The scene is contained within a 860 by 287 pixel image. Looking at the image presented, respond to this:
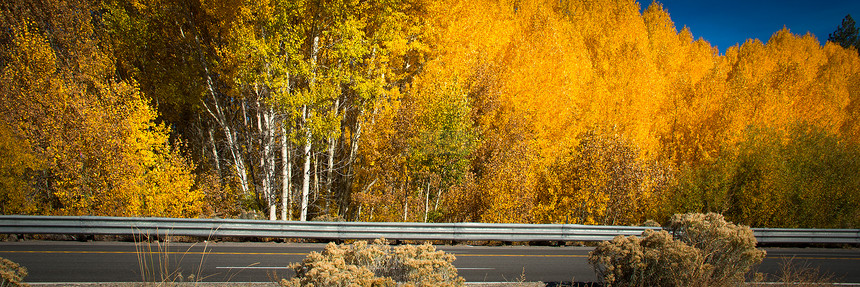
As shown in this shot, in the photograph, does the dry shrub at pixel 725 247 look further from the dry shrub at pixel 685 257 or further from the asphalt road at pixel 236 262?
the asphalt road at pixel 236 262

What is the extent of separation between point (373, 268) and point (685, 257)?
4237 mm

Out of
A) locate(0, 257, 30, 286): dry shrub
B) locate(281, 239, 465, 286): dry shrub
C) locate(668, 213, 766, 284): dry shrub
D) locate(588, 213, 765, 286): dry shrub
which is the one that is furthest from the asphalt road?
locate(281, 239, 465, 286): dry shrub

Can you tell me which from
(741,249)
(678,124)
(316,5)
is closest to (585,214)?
(741,249)

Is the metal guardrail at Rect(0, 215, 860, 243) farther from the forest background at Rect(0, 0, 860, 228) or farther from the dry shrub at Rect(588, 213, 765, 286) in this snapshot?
the dry shrub at Rect(588, 213, 765, 286)

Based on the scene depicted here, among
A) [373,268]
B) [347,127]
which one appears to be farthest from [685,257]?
[347,127]

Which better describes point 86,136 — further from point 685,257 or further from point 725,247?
point 725,247

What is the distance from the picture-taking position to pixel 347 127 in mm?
17578

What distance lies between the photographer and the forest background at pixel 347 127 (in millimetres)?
14172

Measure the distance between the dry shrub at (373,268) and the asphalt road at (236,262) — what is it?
2.27 meters

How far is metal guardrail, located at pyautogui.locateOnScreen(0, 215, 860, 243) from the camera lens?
9.51 metres

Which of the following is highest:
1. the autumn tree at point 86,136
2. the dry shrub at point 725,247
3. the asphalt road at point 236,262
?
the autumn tree at point 86,136

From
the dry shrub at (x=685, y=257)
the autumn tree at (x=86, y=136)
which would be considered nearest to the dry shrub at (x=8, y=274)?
the dry shrub at (x=685, y=257)

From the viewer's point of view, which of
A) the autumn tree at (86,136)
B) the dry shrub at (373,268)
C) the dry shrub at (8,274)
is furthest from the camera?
the autumn tree at (86,136)

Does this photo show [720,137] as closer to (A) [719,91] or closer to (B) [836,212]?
(A) [719,91]
